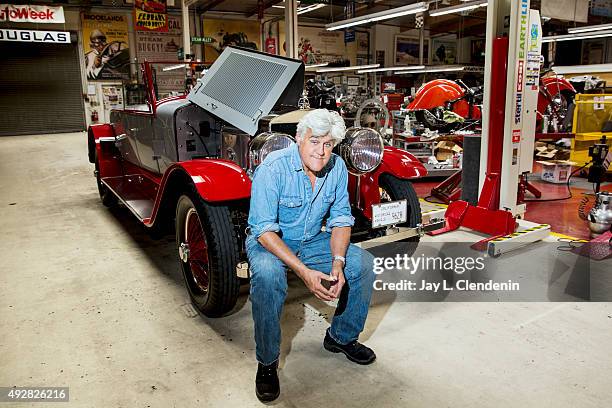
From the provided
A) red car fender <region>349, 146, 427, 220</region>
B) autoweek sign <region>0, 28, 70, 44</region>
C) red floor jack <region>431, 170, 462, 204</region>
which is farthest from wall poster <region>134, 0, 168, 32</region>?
red car fender <region>349, 146, 427, 220</region>

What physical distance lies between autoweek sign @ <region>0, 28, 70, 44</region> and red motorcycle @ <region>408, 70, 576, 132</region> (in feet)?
32.6

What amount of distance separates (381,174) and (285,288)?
1.41 metres

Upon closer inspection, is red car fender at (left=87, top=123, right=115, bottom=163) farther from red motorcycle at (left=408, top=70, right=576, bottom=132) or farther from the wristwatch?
the wristwatch

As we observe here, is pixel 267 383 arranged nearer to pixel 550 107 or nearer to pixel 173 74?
pixel 173 74

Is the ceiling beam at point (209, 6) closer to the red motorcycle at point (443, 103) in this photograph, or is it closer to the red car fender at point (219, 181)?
the red motorcycle at point (443, 103)

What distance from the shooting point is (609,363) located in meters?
2.16

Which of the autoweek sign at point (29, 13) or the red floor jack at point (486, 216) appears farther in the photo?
the autoweek sign at point (29, 13)

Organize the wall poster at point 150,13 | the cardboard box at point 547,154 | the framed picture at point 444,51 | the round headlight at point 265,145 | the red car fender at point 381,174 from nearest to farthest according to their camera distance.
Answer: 1. the round headlight at point 265,145
2. the red car fender at point 381,174
3. the cardboard box at point 547,154
4. the wall poster at point 150,13
5. the framed picture at point 444,51

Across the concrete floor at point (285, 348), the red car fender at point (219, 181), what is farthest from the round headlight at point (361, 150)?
the concrete floor at point (285, 348)

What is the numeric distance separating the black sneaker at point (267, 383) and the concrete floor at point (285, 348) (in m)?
0.06

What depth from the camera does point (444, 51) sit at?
74.2 feet

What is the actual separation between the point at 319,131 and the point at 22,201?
5.24m

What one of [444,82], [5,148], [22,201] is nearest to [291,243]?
[444,82]

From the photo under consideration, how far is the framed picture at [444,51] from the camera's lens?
2247 cm
